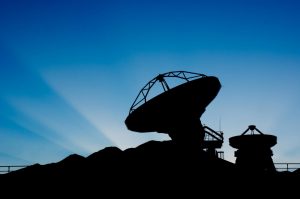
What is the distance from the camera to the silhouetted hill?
12746mm

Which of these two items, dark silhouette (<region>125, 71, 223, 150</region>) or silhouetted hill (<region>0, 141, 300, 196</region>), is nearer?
silhouetted hill (<region>0, 141, 300, 196</region>)

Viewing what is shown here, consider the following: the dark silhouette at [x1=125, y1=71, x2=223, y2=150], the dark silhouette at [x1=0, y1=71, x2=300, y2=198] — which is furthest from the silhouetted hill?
the dark silhouette at [x1=125, y1=71, x2=223, y2=150]

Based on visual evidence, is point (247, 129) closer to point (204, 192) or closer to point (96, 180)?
point (204, 192)

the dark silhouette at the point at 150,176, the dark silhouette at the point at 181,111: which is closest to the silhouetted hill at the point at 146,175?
the dark silhouette at the point at 150,176

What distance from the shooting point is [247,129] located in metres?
26.9

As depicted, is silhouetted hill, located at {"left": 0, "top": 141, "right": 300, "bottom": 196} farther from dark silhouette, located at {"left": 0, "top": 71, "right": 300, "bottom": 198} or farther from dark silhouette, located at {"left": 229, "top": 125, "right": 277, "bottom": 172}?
dark silhouette, located at {"left": 229, "top": 125, "right": 277, "bottom": 172}

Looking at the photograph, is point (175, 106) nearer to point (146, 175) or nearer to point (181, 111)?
point (181, 111)

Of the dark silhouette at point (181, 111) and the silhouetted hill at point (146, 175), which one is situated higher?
the dark silhouette at point (181, 111)

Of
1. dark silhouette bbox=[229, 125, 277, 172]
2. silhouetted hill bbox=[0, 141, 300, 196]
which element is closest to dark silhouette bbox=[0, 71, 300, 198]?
silhouetted hill bbox=[0, 141, 300, 196]

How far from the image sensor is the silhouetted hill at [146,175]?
12746mm

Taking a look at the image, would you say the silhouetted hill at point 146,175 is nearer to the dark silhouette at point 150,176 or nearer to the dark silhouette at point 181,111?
the dark silhouette at point 150,176

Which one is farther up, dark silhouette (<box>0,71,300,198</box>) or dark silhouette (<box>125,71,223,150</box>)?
dark silhouette (<box>125,71,223,150</box>)

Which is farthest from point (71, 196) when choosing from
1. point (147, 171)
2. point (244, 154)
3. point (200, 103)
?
point (244, 154)

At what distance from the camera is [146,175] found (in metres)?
13.3
